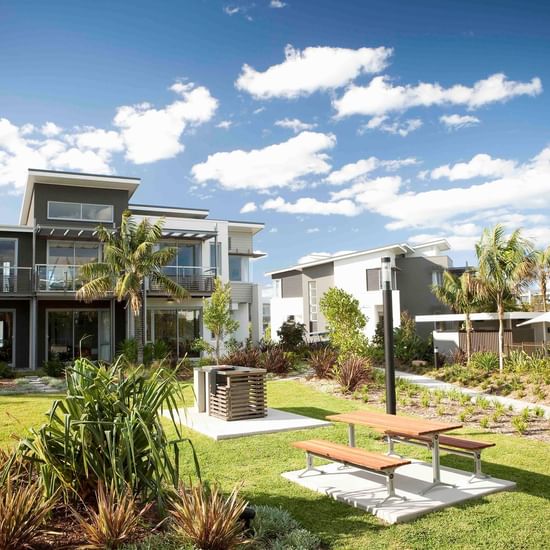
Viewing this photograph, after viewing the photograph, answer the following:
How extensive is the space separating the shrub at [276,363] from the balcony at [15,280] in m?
10.5

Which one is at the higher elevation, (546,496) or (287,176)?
(287,176)

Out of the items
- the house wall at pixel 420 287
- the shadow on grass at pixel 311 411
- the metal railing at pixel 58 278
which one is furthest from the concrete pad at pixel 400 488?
the house wall at pixel 420 287

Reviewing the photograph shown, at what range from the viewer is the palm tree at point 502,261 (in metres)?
19.2

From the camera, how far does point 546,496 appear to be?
19.9ft

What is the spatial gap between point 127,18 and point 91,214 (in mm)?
13414

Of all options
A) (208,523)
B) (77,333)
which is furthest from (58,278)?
(208,523)

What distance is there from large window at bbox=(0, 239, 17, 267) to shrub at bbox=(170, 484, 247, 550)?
22360 millimetres

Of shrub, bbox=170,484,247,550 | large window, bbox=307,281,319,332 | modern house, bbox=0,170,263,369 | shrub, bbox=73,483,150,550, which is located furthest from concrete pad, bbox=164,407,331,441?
large window, bbox=307,281,319,332

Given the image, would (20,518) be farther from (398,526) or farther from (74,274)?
(74,274)

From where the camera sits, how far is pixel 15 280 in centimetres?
2248

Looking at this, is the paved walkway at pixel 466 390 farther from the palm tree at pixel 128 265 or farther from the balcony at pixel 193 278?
the palm tree at pixel 128 265

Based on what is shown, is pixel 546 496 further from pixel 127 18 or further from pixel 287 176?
pixel 287 176

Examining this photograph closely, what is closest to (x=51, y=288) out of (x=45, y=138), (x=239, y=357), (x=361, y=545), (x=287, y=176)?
(x=45, y=138)

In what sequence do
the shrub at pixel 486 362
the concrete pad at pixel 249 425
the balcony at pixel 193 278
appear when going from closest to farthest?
1. the concrete pad at pixel 249 425
2. the shrub at pixel 486 362
3. the balcony at pixel 193 278
